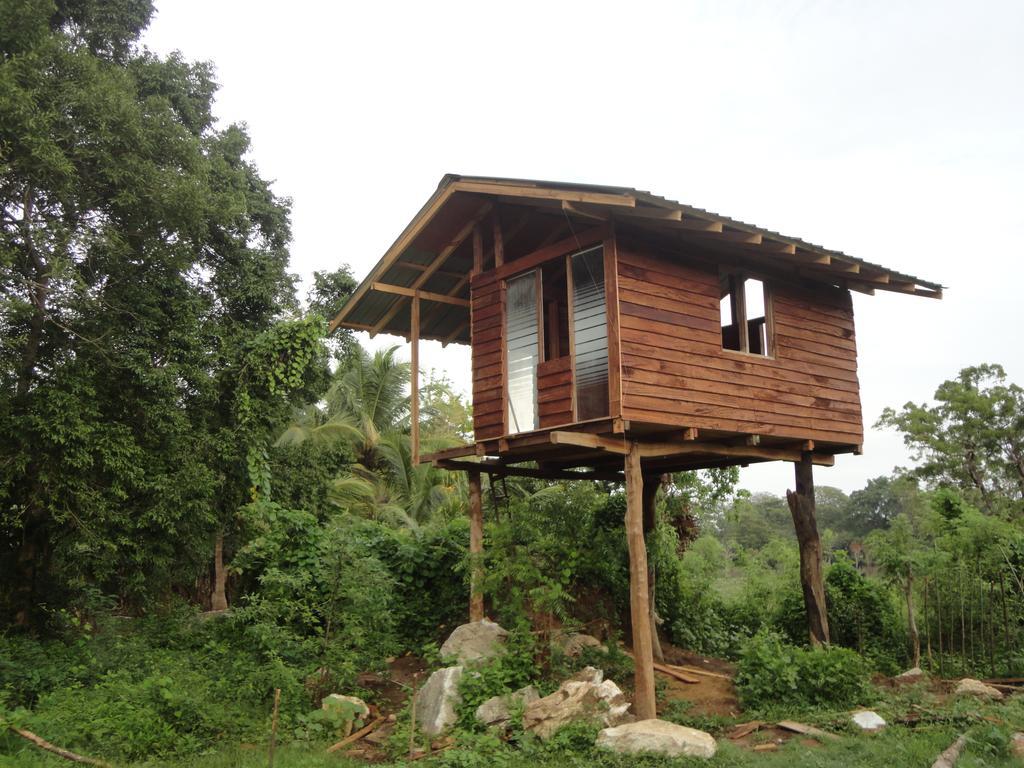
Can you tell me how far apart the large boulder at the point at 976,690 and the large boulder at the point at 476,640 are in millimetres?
5746

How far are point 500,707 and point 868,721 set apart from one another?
13.3ft

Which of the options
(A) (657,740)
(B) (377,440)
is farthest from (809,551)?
(B) (377,440)

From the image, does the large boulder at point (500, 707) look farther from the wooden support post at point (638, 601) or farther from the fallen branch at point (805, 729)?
the fallen branch at point (805, 729)

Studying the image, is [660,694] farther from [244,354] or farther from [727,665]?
[244,354]

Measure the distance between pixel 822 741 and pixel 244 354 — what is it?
38.2 ft

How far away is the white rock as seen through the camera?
8.41 meters

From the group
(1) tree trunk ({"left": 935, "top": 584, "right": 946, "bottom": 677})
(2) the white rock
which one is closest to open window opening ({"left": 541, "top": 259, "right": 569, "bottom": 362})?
(2) the white rock

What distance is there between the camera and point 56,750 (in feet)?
23.8

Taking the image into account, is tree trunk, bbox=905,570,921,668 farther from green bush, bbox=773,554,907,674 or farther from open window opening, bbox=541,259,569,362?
open window opening, bbox=541,259,569,362

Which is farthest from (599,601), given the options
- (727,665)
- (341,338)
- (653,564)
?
(341,338)

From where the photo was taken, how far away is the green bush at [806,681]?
31.2ft

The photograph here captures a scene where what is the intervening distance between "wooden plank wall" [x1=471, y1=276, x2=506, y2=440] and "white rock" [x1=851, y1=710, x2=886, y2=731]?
5423 millimetres

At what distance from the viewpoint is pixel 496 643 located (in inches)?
400

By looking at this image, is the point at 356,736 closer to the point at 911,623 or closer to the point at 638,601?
the point at 638,601
